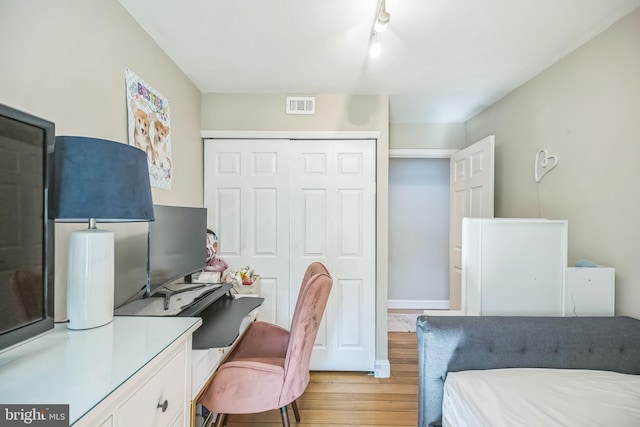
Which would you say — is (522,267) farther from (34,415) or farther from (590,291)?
(34,415)

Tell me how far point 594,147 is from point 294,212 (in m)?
2.09

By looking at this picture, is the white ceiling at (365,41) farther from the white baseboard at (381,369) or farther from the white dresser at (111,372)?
the white baseboard at (381,369)

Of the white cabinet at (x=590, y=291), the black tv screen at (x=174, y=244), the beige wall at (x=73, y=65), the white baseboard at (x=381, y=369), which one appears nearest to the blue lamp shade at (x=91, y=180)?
the beige wall at (x=73, y=65)

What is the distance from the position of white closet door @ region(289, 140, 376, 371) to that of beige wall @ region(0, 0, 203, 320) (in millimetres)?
1152

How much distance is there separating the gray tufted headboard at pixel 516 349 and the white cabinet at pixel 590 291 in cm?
15

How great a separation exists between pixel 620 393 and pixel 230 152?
2757 mm

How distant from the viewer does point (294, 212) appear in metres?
2.56

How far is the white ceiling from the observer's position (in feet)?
4.89

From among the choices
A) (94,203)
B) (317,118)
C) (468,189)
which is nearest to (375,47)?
→ (317,118)

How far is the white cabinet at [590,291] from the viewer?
5.05ft

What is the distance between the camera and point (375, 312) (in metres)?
2.54

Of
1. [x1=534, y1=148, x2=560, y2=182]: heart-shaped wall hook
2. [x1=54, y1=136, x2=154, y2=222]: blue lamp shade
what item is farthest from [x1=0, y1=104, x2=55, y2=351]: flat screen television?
[x1=534, y1=148, x2=560, y2=182]: heart-shaped wall hook

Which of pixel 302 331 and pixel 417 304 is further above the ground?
pixel 302 331

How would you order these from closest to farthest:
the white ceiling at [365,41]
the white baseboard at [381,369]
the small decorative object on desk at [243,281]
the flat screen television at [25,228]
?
1. the flat screen television at [25,228]
2. the white ceiling at [365,41]
3. the small decorative object on desk at [243,281]
4. the white baseboard at [381,369]
